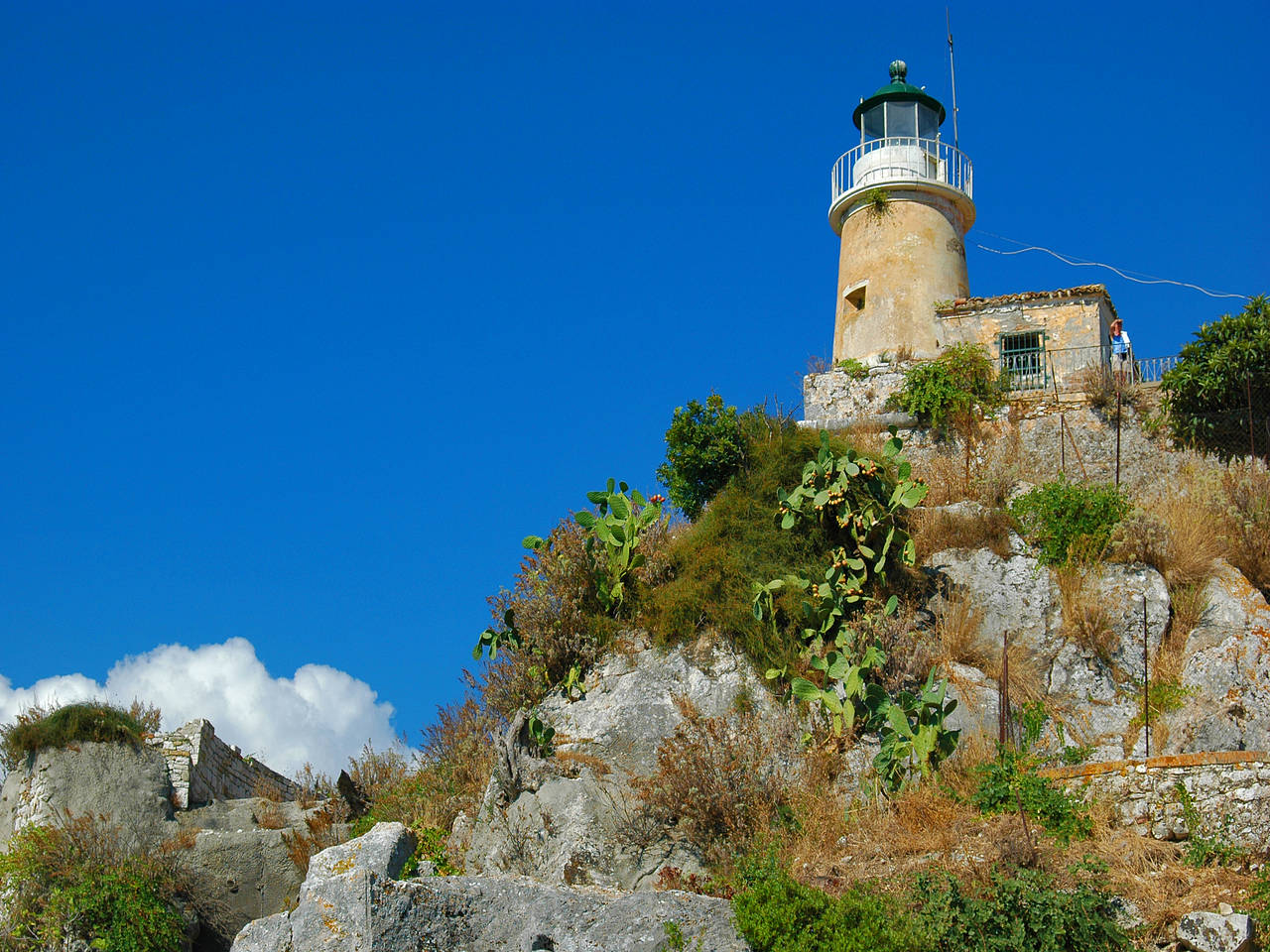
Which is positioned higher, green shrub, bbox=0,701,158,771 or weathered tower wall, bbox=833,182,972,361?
weathered tower wall, bbox=833,182,972,361

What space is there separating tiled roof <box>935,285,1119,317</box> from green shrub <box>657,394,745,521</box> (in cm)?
485

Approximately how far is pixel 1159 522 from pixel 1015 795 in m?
5.97

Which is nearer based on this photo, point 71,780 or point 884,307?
point 71,780

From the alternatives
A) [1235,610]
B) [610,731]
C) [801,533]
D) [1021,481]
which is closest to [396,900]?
[610,731]

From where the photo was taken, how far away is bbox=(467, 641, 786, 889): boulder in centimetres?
1125

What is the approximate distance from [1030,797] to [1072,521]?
18.2 ft

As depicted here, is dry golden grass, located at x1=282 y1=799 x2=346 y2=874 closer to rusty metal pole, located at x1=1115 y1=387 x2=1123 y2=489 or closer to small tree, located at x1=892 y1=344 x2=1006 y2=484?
small tree, located at x1=892 y1=344 x2=1006 y2=484

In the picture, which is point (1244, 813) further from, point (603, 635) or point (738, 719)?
point (603, 635)

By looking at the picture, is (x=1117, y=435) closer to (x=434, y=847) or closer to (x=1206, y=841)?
(x=1206, y=841)

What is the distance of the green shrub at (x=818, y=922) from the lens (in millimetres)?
8133

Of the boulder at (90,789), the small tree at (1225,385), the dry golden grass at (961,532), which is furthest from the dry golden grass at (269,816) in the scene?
the small tree at (1225,385)

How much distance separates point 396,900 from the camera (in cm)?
820

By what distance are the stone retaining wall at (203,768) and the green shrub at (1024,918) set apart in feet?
32.2

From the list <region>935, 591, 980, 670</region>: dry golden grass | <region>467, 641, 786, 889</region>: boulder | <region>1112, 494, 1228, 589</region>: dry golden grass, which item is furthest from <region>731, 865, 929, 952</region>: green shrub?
<region>1112, 494, 1228, 589</region>: dry golden grass
